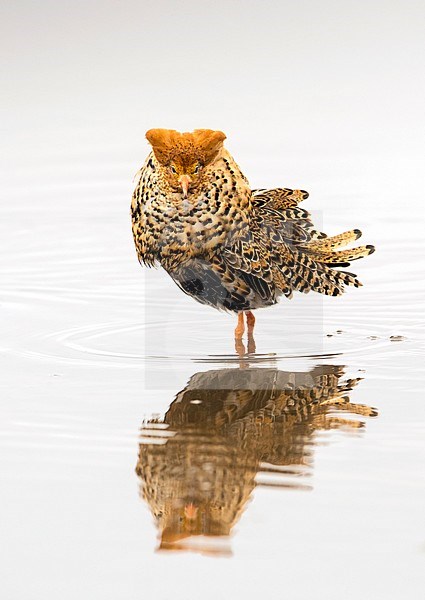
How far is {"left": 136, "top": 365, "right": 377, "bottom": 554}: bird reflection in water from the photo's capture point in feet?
18.3

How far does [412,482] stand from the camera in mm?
5914

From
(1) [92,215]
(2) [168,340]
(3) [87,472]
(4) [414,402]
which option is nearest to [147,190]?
(2) [168,340]

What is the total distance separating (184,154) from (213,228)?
2.02 feet

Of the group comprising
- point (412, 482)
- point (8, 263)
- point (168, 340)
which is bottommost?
point (412, 482)

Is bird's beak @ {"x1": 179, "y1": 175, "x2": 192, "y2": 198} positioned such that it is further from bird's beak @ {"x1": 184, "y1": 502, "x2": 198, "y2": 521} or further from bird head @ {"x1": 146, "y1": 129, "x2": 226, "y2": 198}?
bird's beak @ {"x1": 184, "y1": 502, "x2": 198, "y2": 521}

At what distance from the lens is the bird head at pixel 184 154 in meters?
8.43

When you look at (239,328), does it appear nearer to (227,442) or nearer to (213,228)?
(213,228)

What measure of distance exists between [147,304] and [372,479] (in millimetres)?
4622

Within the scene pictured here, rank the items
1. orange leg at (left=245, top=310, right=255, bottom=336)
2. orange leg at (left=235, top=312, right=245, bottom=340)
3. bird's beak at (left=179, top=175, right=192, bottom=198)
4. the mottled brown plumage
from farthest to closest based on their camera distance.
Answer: orange leg at (left=245, top=310, right=255, bottom=336) < orange leg at (left=235, top=312, right=245, bottom=340) < the mottled brown plumage < bird's beak at (left=179, top=175, right=192, bottom=198)

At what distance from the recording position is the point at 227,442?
21.5 ft

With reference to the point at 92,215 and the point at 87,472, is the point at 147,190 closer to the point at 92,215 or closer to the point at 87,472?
the point at 87,472

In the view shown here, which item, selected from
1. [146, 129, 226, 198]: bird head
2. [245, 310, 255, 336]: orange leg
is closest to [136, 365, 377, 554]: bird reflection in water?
[245, 310, 255, 336]: orange leg

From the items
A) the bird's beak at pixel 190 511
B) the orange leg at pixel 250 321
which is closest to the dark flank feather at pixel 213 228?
the orange leg at pixel 250 321

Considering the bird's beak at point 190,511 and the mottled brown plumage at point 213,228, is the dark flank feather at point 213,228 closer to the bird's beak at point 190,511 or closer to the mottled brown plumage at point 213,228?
the mottled brown plumage at point 213,228
